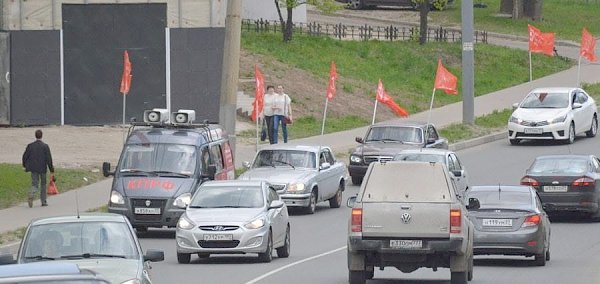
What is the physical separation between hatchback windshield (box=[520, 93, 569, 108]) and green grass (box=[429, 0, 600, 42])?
78.2ft

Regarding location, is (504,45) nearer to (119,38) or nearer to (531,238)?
(119,38)

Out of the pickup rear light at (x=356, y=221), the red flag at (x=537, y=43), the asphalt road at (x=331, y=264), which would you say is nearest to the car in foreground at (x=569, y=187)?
the asphalt road at (x=331, y=264)

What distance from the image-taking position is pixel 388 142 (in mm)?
36531

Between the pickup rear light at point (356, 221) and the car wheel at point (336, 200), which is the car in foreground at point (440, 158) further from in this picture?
the pickup rear light at point (356, 221)

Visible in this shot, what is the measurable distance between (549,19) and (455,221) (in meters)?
55.7

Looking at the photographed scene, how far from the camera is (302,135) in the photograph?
43375 millimetres

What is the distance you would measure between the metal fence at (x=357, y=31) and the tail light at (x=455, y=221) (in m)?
39.2

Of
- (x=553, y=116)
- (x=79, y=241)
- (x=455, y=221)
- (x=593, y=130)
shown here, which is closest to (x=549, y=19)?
(x=593, y=130)

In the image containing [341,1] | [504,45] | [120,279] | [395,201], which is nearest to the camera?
[120,279]

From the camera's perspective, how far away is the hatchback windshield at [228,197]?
24062 mm

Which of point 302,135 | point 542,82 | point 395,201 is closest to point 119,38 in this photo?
point 302,135

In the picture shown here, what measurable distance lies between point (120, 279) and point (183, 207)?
42.0ft

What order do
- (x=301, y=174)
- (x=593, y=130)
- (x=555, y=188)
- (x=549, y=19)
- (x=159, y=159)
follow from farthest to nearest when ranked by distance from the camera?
(x=549, y=19), (x=593, y=130), (x=301, y=174), (x=555, y=188), (x=159, y=159)

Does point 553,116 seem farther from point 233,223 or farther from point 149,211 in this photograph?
point 233,223
